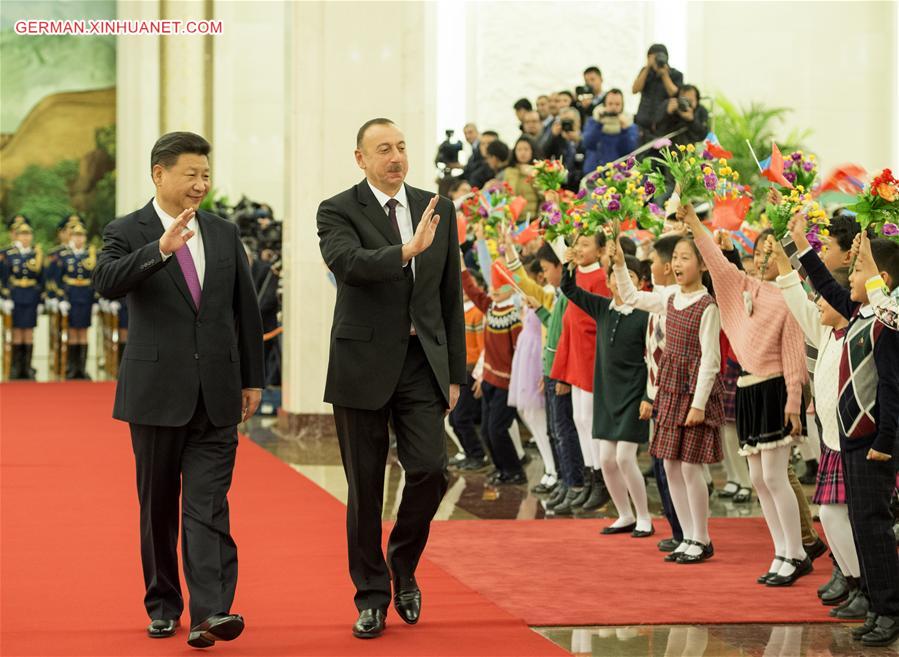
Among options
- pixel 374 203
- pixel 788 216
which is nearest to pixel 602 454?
pixel 788 216

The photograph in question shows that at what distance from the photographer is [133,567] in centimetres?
705

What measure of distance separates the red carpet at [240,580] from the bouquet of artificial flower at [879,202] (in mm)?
2056

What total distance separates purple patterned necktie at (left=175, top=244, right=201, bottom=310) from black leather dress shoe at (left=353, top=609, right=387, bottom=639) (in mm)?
1334

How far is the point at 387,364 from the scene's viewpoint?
18.7 feet


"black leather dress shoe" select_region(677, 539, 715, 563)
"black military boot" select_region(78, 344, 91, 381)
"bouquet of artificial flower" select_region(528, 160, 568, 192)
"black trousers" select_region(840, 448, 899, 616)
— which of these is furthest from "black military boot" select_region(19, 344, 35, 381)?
"black trousers" select_region(840, 448, 899, 616)

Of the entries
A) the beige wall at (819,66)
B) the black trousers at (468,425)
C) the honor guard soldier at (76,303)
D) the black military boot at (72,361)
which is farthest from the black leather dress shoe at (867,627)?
the black military boot at (72,361)

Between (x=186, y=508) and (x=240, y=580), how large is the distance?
53.5 inches

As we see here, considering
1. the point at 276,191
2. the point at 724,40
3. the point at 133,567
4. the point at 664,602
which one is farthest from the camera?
the point at 276,191

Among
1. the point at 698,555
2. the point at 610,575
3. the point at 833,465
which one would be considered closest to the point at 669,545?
the point at 698,555

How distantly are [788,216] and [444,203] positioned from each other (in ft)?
5.01

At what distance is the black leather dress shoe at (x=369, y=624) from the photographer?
5586 millimetres

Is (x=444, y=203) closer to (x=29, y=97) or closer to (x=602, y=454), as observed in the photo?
(x=602, y=454)

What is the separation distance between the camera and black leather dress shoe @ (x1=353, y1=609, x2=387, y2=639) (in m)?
5.59

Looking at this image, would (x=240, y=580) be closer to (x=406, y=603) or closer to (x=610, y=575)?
(x=406, y=603)
